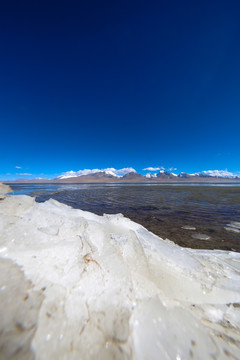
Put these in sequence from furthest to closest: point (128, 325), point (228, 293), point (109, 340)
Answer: point (228, 293) < point (128, 325) < point (109, 340)

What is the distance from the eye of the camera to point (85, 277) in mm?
2258

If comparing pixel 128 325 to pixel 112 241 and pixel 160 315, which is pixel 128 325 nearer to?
pixel 160 315

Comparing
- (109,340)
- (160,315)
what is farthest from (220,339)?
(109,340)

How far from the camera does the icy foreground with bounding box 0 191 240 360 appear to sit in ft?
4.99

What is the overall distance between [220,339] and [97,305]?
1633 mm

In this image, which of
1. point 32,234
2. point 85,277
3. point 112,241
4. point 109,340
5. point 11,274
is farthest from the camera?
point 112,241

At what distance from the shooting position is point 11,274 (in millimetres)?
2102

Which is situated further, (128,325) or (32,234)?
(32,234)

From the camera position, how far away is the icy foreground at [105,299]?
4.99 ft

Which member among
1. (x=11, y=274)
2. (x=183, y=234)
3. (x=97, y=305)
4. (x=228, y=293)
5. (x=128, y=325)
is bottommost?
(x=183, y=234)

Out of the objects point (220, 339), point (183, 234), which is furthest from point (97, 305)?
point (183, 234)

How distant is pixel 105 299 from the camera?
78.9 inches

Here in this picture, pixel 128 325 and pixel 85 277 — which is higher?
pixel 85 277

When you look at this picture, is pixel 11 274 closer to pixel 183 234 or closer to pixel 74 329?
pixel 74 329
